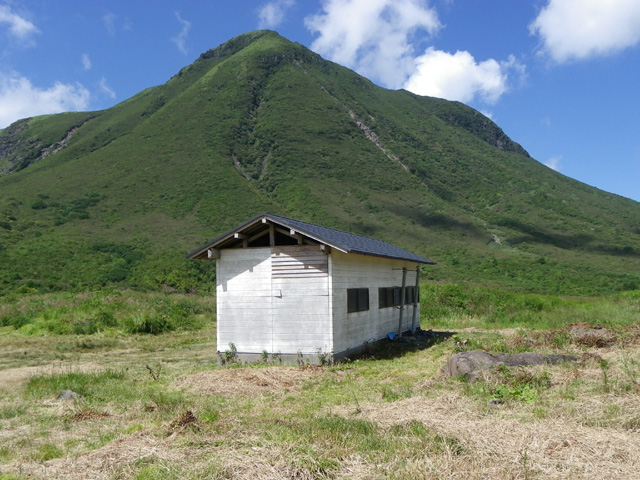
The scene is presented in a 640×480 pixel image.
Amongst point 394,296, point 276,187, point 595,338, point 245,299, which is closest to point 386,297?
point 394,296

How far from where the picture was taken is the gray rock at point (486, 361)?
11.2 meters

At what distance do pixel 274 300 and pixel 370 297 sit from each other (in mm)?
3980

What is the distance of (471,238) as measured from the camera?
7119 cm

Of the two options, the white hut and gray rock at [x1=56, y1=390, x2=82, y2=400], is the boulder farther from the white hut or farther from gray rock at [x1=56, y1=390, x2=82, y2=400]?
gray rock at [x1=56, y1=390, x2=82, y2=400]

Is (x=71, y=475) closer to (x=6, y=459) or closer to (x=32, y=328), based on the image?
(x=6, y=459)

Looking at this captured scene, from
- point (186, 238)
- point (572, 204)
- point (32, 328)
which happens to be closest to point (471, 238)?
point (572, 204)

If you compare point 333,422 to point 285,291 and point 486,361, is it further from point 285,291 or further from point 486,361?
point 285,291

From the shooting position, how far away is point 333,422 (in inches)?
305

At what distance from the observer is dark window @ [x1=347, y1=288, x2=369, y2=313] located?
16308mm

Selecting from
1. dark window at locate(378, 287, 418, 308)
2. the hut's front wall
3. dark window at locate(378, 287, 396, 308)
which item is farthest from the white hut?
dark window at locate(378, 287, 418, 308)

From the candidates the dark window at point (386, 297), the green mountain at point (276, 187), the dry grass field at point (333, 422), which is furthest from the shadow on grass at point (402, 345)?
the green mountain at point (276, 187)

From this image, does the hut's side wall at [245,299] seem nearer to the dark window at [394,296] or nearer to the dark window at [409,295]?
the dark window at [394,296]

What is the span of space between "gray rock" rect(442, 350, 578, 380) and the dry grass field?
0.45 m

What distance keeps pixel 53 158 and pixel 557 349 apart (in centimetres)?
8843
